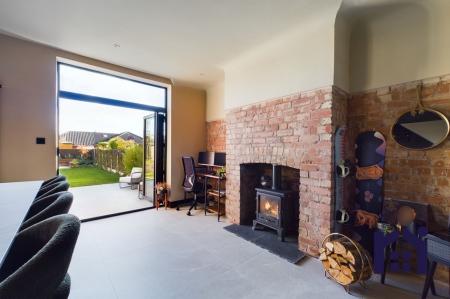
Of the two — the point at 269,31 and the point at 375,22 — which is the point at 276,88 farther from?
the point at 375,22

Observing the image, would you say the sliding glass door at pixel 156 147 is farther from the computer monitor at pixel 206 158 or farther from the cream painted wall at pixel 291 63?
the cream painted wall at pixel 291 63

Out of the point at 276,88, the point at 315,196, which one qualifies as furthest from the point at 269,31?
the point at 315,196

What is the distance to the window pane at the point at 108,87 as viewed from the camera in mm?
3557

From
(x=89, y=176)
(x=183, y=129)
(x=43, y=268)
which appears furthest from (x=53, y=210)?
(x=89, y=176)

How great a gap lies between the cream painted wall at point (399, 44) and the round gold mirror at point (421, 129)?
413 millimetres

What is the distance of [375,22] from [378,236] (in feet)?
8.29

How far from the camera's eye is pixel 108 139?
7414 millimetres

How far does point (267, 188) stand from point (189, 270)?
1.64 m

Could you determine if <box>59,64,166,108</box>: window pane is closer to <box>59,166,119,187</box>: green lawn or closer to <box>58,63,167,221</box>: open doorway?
<box>58,63,167,221</box>: open doorway

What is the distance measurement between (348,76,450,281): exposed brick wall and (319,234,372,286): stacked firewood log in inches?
33.4

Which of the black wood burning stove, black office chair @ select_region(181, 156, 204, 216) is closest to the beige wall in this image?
black office chair @ select_region(181, 156, 204, 216)

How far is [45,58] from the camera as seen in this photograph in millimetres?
3166

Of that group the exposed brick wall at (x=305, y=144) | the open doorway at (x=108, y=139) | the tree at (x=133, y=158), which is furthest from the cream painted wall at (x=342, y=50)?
the tree at (x=133, y=158)

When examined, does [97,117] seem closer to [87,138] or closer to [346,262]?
[87,138]
